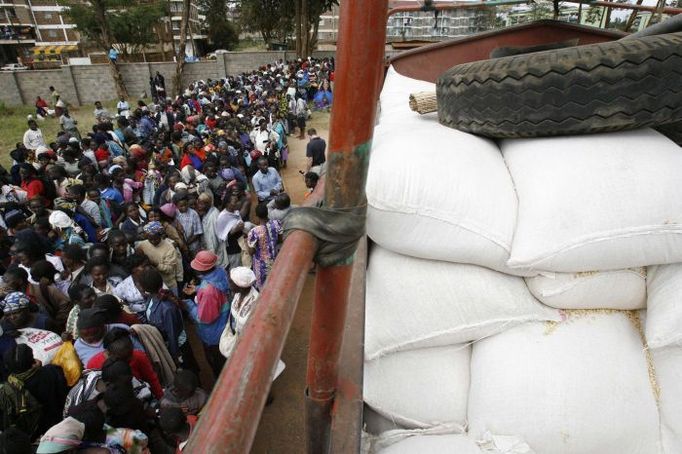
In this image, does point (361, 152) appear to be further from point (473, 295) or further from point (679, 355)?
point (679, 355)

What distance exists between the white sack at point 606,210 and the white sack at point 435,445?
559mm

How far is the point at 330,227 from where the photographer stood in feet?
2.41

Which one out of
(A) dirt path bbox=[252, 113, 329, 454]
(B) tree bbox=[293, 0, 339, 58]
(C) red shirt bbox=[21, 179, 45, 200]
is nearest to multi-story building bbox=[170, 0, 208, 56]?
(B) tree bbox=[293, 0, 339, 58]

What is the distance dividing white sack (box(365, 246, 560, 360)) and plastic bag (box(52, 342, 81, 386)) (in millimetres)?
2129

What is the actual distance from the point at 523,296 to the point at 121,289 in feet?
9.92

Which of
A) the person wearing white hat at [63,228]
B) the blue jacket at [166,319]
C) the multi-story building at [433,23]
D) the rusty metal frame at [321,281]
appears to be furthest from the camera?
the multi-story building at [433,23]

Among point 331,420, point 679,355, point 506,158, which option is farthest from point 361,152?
point 679,355

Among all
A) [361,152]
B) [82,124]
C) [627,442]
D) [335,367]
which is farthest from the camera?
[82,124]

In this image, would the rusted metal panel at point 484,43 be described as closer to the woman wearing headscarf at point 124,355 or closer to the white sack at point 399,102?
the white sack at point 399,102

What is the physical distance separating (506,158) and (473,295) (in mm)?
534

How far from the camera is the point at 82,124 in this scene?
14375 millimetres

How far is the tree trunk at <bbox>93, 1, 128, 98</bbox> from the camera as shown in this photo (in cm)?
1653

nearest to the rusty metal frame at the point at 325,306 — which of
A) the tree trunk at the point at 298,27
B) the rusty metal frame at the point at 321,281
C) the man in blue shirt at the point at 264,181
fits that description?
the rusty metal frame at the point at 321,281

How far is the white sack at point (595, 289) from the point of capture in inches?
47.4
